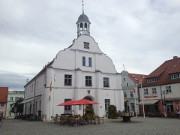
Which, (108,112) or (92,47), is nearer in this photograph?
(108,112)

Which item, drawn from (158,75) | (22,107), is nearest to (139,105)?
(158,75)

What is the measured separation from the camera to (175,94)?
1115 inches

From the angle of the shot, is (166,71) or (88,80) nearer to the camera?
(88,80)

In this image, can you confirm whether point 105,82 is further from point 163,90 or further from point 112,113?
point 163,90

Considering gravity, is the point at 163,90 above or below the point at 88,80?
below

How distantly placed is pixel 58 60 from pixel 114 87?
1110 cm

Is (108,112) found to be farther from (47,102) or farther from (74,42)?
(74,42)

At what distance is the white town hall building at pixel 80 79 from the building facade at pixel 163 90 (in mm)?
7098

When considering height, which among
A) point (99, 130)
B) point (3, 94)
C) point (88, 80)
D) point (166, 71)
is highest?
point (166, 71)

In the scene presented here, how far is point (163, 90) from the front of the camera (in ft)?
100.0

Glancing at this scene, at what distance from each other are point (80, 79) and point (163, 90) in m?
16.1

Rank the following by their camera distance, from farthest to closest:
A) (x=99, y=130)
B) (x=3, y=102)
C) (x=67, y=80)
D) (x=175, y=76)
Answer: (x=3, y=102), (x=175, y=76), (x=67, y=80), (x=99, y=130)

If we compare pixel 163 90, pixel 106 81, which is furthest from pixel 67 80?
pixel 163 90

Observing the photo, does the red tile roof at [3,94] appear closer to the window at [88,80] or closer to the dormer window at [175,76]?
the window at [88,80]
